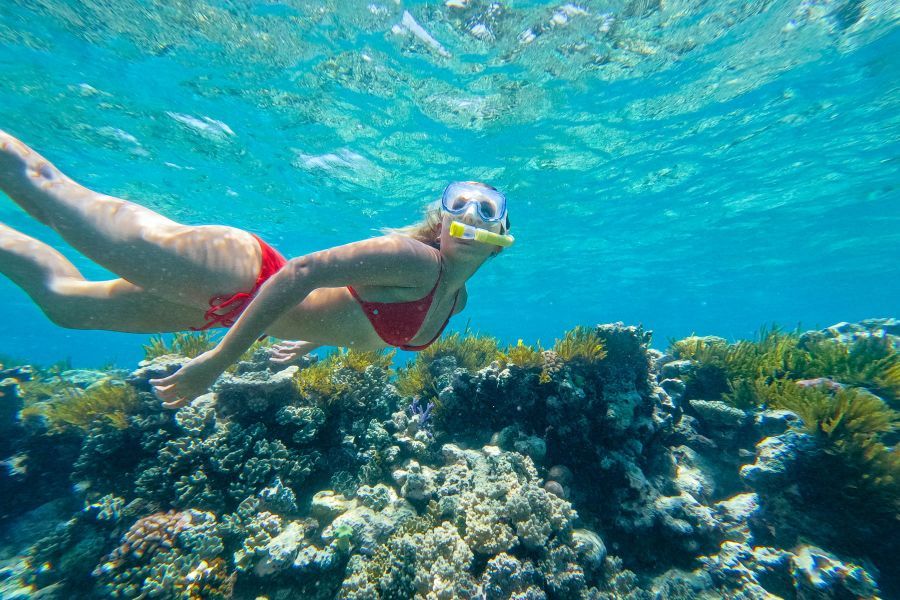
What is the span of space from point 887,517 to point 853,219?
30176mm

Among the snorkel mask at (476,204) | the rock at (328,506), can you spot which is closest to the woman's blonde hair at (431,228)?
the snorkel mask at (476,204)

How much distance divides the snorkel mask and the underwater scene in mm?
49

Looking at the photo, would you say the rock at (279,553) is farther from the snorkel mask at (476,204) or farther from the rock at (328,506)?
the snorkel mask at (476,204)

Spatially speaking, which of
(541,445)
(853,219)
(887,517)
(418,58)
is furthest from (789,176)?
(541,445)

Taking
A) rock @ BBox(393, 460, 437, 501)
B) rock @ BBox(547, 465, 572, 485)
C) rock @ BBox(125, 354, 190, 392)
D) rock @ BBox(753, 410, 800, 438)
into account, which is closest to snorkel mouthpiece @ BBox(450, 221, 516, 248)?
rock @ BBox(393, 460, 437, 501)

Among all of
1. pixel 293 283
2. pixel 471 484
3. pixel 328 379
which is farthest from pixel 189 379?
pixel 471 484

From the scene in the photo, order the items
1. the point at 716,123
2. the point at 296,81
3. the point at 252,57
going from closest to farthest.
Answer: the point at 252,57 → the point at 296,81 → the point at 716,123

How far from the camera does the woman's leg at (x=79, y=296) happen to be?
10.8 feet

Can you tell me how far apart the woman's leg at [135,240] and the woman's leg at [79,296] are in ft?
1.39

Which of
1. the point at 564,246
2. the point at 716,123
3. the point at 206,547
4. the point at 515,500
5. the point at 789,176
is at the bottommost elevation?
the point at 206,547

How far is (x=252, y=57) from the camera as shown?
11.0 metres

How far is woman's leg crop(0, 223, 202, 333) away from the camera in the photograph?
Result: 3281 millimetres

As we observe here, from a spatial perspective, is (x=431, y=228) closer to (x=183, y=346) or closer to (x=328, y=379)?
(x=328, y=379)

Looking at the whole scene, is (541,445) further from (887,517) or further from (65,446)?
(65,446)
